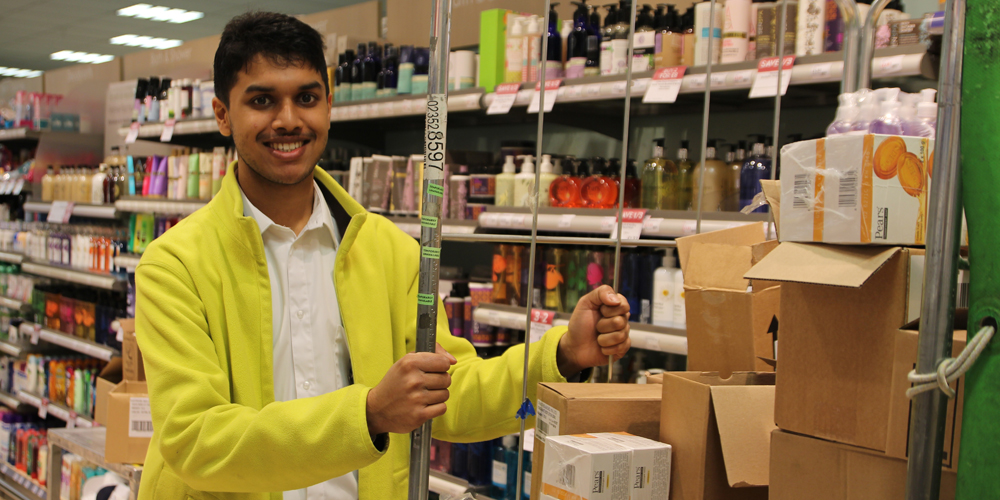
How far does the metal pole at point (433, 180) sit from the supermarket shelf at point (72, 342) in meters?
3.92

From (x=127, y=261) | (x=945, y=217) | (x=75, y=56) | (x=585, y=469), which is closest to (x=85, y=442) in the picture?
(x=127, y=261)

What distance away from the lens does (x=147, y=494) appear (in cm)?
147

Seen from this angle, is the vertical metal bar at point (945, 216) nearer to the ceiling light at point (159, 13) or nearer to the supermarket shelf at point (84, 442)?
the supermarket shelf at point (84, 442)

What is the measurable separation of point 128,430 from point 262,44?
6.09 feet

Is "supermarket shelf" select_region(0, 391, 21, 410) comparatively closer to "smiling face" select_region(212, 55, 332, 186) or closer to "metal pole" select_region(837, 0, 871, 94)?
"smiling face" select_region(212, 55, 332, 186)

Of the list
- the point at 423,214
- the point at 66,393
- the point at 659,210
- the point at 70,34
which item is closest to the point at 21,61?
the point at 70,34

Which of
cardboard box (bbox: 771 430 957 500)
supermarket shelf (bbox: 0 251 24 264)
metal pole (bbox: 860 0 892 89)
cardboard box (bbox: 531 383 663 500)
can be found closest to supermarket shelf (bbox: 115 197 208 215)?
supermarket shelf (bbox: 0 251 24 264)

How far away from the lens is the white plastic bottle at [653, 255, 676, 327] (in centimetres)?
245

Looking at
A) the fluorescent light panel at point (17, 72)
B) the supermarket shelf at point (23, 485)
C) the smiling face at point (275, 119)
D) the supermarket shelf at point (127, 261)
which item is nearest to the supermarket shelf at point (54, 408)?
the supermarket shelf at point (23, 485)

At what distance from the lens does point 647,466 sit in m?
1.11

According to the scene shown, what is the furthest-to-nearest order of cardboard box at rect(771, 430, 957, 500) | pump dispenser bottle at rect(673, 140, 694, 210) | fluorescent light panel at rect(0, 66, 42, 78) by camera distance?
fluorescent light panel at rect(0, 66, 42, 78) → pump dispenser bottle at rect(673, 140, 694, 210) → cardboard box at rect(771, 430, 957, 500)

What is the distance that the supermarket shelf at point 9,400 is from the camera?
17.5 feet

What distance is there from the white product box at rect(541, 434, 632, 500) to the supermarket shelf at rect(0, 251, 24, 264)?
553cm

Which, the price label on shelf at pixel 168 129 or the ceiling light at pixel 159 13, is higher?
the ceiling light at pixel 159 13
